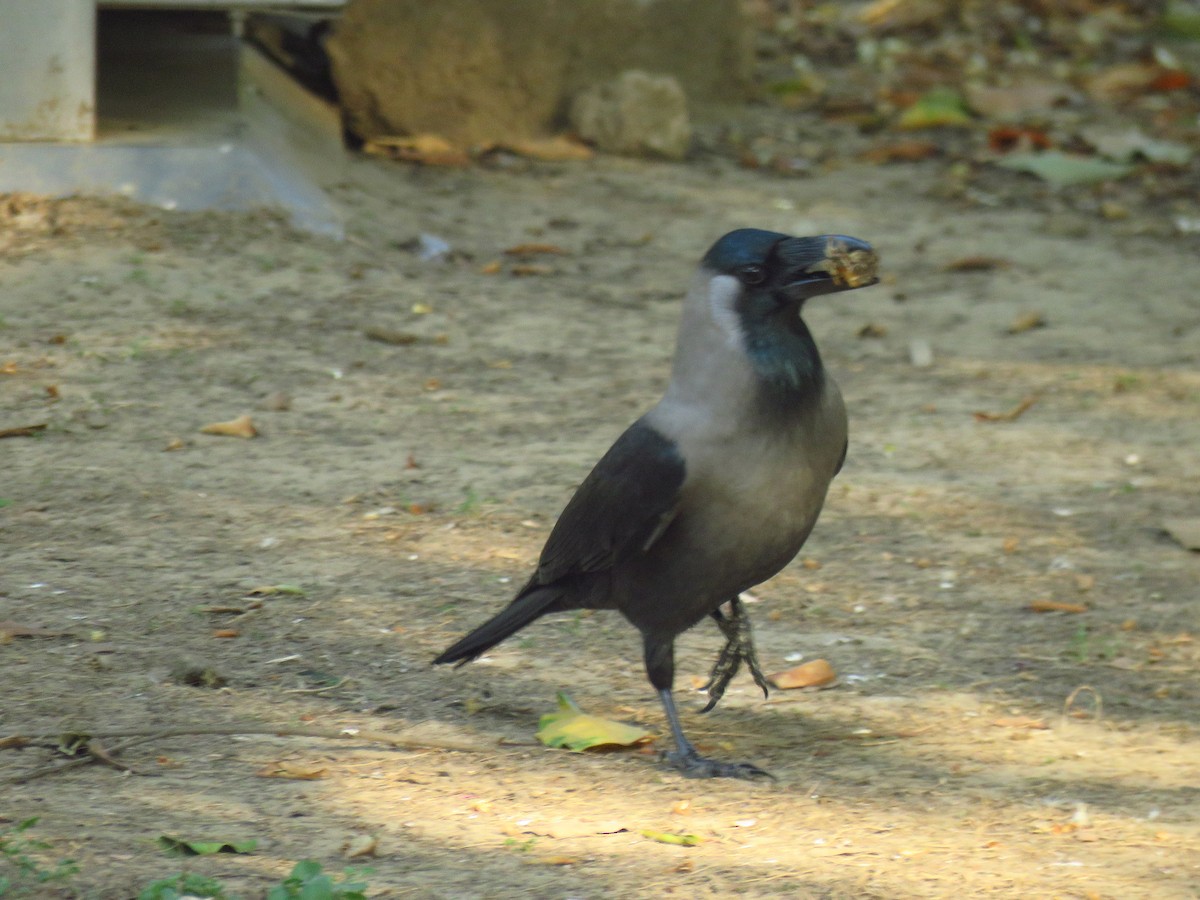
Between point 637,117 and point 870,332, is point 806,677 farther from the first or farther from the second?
point 637,117

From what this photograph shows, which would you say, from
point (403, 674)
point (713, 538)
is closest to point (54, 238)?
point (403, 674)

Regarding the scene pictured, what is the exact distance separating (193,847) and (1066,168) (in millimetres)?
7540

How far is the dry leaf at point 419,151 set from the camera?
8609mm

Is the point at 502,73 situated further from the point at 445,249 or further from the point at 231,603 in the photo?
the point at 231,603

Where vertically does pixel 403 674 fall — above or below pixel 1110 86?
below

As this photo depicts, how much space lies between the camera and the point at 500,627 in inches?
137

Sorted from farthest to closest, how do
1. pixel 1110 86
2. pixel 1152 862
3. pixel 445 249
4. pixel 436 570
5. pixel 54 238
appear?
1. pixel 1110 86
2. pixel 445 249
3. pixel 54 238
4. pixel 436 570
5. pixel 1152 862

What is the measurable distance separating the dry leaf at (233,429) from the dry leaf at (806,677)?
2180 millimetres

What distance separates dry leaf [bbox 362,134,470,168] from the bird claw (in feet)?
19.1

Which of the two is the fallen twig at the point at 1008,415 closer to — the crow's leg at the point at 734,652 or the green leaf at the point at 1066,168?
the crow's leg at the point at 734,652

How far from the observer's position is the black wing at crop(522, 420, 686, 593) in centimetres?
319

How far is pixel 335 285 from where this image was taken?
6637mm

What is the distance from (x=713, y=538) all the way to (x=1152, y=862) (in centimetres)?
102

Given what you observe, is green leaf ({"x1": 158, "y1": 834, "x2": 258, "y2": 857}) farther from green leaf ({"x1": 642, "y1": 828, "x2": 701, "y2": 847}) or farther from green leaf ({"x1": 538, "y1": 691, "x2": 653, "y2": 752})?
green leaf ({"x1": 538, "y1": 691, "x2": 653, "y2": 752})
